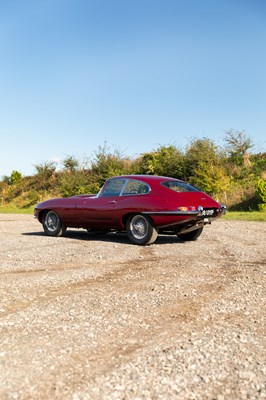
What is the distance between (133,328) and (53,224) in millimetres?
7433

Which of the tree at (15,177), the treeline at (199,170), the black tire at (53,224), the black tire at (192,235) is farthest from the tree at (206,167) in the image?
the tree at (15,177)

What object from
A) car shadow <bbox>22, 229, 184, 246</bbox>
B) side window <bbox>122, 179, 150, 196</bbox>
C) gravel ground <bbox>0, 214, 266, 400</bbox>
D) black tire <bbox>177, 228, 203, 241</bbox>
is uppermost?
side window <bbox>122, 179, 150, 196</bbox>

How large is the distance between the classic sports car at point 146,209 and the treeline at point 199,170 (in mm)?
10043

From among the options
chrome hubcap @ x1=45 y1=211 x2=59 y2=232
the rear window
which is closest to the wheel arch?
the rear window

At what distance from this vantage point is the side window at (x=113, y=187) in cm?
946

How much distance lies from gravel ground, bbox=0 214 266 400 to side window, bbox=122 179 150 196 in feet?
6.90

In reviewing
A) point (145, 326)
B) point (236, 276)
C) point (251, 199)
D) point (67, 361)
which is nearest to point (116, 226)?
point (236, 276)

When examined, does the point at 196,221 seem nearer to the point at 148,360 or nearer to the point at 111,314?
the point at 111,314

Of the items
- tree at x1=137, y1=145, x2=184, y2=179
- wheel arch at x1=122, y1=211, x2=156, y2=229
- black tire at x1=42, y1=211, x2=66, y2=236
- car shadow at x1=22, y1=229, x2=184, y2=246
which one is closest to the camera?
wheel arch at x1=122, y1=211, x2=156, y2=229

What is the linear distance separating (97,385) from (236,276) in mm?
3500

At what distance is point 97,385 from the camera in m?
2.58

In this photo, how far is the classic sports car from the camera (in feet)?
28.1

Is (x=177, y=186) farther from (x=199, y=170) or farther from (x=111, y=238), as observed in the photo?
(x=199, y=170)

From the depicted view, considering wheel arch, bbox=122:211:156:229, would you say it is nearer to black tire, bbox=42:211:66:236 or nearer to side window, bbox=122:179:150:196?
side window, bbox=122:179:150:196
